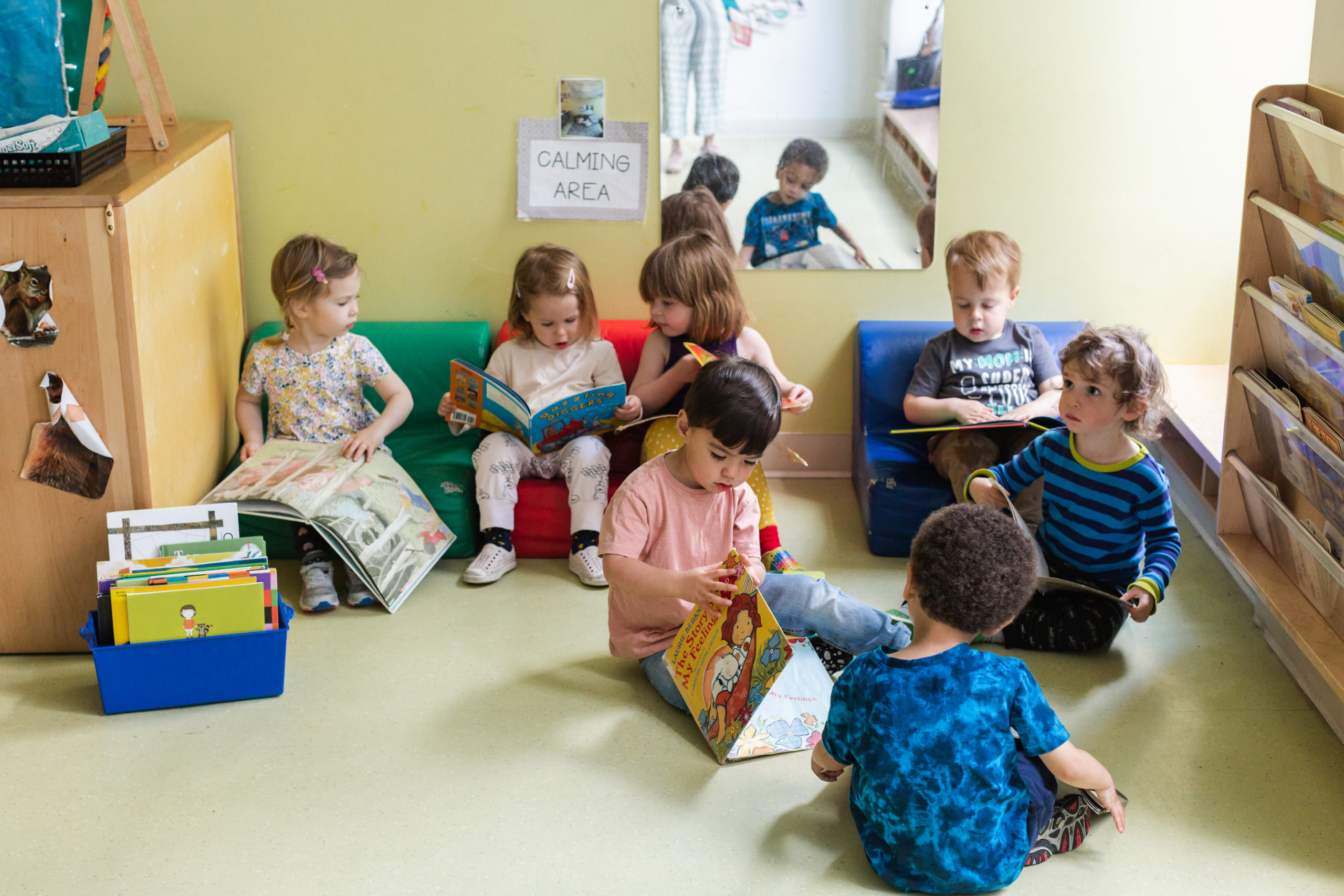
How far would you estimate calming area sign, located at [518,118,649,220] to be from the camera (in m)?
3.30

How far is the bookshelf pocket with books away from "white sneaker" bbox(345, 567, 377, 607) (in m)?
1.97

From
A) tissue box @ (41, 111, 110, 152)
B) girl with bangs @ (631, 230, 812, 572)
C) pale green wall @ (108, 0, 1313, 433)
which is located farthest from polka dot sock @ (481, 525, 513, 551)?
tissue box @ (41, 111, 110, 152)

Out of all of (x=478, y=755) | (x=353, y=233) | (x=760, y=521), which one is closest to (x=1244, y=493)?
(x=760, y=521)

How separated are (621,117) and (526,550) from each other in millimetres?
1218

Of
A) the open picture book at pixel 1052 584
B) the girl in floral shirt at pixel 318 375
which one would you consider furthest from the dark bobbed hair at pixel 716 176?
the open picture book at pixel 1052 584

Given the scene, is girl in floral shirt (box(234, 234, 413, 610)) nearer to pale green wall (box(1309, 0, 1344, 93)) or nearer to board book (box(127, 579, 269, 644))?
board book (box(127, 579, 269, 644))

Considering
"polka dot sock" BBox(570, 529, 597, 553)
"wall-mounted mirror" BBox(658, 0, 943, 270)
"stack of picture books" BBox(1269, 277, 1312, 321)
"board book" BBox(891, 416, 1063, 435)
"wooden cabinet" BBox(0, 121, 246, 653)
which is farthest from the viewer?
"wall-mounted mirror" BBox(658, 0, 943, 270)

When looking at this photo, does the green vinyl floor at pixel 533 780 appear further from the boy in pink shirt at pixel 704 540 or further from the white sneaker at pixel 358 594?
the boy in pink shirt at pixel 704 540

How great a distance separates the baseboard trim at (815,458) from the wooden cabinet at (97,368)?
1637 millimetres

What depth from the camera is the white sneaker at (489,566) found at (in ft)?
9.53

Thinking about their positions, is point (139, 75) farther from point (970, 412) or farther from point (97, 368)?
point (970, 412)

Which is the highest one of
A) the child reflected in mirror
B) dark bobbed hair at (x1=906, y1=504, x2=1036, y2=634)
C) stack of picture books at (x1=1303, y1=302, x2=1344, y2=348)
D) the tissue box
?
the tissue box

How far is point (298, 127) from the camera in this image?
3283 millimetres

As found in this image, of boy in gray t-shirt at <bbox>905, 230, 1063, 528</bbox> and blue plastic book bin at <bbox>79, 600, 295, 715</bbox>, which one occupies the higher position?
boy in gray t-shirt at <bbox>905, 230, 1063, 528</bbox>
